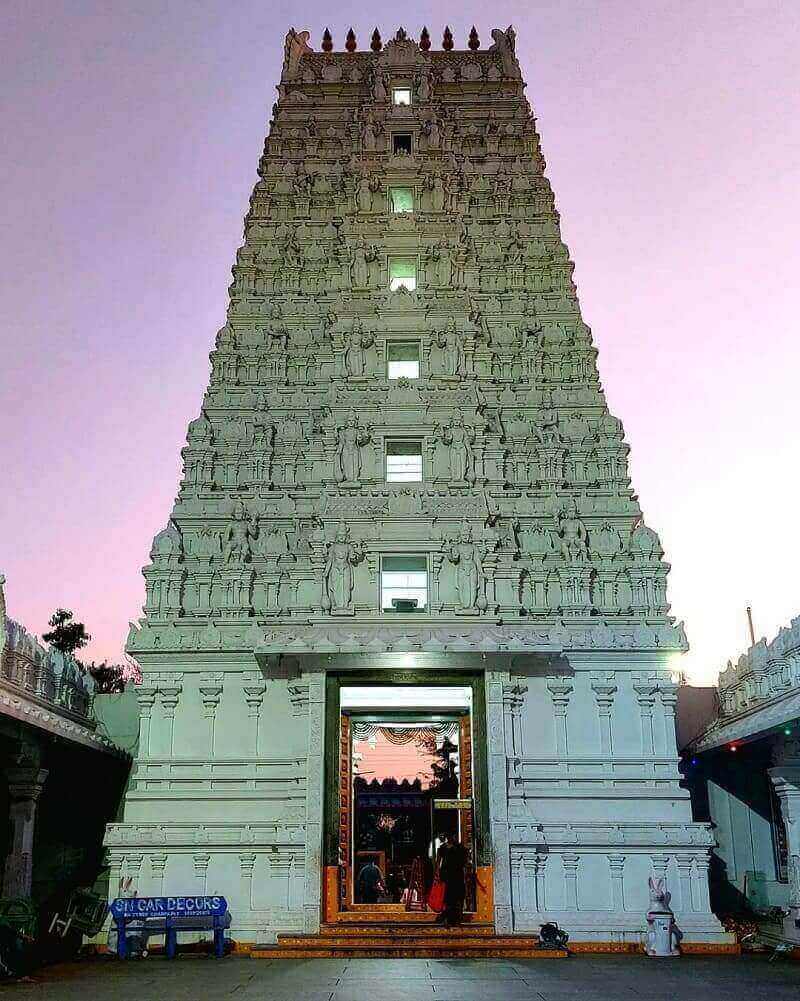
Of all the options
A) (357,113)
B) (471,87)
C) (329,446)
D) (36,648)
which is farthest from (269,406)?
(471,87)

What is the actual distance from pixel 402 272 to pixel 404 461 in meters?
6.14

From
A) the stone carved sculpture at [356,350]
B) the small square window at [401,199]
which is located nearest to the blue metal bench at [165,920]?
the stone carved sculpture at [356,350]

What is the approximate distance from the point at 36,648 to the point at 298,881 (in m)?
7.55

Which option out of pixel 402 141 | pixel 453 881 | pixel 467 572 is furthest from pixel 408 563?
pixel 402 141

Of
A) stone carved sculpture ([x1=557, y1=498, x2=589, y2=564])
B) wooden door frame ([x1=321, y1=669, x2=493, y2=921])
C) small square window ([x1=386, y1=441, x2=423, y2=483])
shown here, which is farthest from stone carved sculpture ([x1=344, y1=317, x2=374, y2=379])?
wooden door frame ([x1=321, y1=669, x2=493, y2=921])

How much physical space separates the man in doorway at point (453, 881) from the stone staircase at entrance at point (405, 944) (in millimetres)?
272

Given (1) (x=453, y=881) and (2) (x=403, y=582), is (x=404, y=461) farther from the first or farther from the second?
(1) (x=453, y=881)

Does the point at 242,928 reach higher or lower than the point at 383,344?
lower

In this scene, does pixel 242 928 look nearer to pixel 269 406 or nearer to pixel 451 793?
pixel 451 793

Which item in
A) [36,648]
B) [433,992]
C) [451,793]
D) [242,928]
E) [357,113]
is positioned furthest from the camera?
[357,113]

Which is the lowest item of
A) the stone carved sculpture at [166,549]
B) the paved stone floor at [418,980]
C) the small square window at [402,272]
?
the paved stone floor at [418,980]

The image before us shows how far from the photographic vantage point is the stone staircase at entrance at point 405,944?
60.1 ft

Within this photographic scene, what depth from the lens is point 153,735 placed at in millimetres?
21578

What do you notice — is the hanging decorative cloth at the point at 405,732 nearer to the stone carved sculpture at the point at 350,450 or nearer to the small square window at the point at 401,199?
the stone carved sculpture at the point at 350,450
